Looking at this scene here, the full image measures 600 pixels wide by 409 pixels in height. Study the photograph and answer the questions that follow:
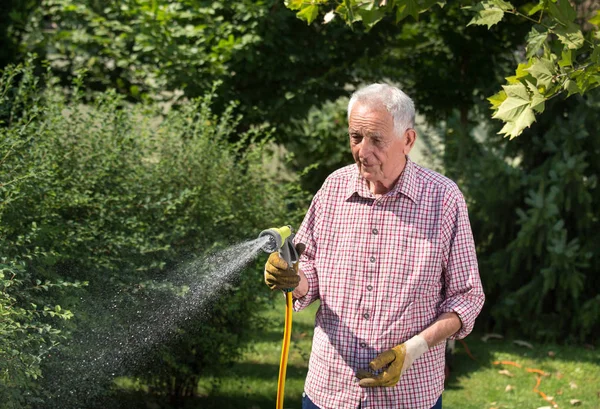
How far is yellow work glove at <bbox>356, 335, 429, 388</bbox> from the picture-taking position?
276cm

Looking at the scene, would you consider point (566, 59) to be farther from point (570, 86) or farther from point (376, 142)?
point (376, 142)

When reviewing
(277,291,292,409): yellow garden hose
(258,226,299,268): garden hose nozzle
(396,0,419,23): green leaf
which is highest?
(396,0,419,23): green leaf

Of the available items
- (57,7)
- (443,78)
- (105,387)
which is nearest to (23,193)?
(105,387)

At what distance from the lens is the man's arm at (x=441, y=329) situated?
284 cm

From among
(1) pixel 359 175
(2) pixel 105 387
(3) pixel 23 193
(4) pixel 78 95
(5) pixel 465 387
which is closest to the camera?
(1) pixel 359 175

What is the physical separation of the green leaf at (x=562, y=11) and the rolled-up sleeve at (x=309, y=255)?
1.20 metres

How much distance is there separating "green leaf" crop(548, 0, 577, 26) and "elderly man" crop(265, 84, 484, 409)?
0.92m

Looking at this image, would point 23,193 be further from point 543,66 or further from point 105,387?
point 543,66

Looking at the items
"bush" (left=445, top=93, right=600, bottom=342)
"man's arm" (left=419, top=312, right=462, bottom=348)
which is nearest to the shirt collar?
"man's arm" (left=419, top=312, right=462, bottom=348)

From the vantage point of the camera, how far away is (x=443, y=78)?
23.7 ft

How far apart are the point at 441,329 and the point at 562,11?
1399 mm

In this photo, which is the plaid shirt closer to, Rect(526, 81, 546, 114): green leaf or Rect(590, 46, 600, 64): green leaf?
Rect(526, 81, 546, 114): green leaf

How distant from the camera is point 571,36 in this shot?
3.45 meters

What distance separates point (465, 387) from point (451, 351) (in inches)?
12.0
